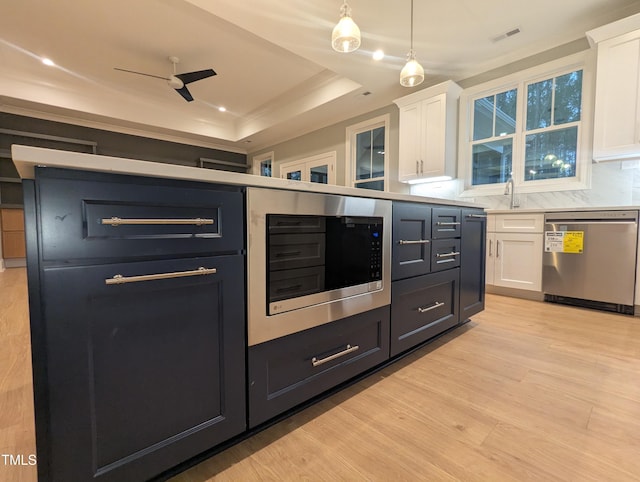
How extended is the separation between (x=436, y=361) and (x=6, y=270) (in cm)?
663

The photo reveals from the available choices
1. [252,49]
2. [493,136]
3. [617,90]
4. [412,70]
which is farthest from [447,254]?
[252,49]

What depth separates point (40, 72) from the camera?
4477 millimetres

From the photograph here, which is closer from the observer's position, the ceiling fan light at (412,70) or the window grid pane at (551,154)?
the ceiling fan light at (412,70)

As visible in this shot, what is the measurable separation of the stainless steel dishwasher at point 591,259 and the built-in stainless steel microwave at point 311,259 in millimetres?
2423

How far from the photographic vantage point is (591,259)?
2.61 m

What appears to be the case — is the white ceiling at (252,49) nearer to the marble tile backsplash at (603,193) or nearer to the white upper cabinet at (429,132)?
the white upper cabinet at (429,132)

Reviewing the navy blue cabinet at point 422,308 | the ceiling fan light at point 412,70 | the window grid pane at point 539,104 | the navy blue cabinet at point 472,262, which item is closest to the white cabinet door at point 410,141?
the window grid pane at point 539,104

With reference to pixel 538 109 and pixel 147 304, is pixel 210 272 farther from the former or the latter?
pixel 538 109

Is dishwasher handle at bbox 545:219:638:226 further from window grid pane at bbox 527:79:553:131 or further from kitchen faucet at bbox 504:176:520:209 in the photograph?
window grid pane at bbox 527:79:553:131

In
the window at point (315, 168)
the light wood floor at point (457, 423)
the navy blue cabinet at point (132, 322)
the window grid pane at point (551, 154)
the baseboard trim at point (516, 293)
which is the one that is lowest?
the light wood floor at point (457, 423)

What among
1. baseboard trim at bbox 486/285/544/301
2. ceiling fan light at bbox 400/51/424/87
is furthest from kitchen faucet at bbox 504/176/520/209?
ceiling fan light at bbox 400/51/424/87

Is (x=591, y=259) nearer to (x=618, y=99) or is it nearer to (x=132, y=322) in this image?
(x=618, y=99)

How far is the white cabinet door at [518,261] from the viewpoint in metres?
2.90

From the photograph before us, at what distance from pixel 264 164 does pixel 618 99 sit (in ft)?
21.0
